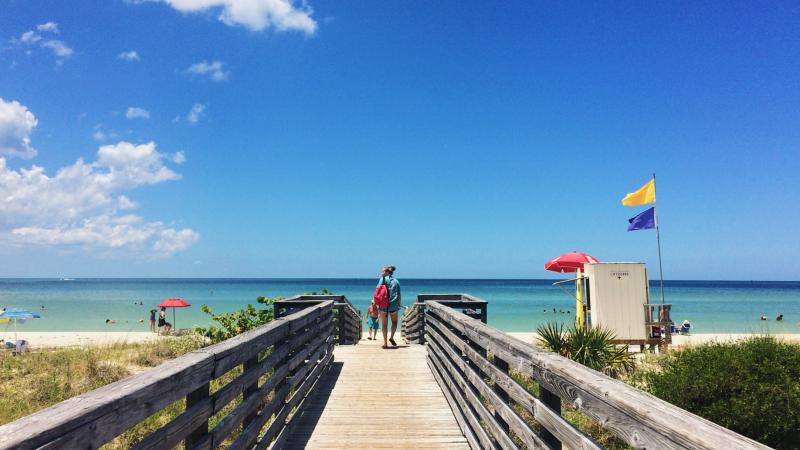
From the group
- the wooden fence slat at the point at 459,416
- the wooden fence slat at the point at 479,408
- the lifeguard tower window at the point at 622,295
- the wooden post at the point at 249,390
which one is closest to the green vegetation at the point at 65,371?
the wooden post at the point at 249,390

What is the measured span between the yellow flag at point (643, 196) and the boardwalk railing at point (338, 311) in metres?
10.2

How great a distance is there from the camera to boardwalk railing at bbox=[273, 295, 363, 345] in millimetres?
10109

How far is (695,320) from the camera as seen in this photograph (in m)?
42.0

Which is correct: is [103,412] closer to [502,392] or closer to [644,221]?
[502,392]

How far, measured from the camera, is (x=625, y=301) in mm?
13898

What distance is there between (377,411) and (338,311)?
6987mm

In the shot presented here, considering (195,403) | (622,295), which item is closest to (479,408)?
(195,403)

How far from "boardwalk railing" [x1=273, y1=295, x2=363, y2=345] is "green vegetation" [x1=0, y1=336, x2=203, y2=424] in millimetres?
4180

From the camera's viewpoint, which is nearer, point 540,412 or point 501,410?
point 540,412

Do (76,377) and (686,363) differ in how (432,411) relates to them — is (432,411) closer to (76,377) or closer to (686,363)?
(686,363)

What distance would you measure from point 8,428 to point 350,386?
240 inches

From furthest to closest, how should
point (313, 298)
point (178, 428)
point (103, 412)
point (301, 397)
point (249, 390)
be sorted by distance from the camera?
point (313, 298) < point (301, 397) < point (249, 390) < point (178, 428) < point (103, 412)

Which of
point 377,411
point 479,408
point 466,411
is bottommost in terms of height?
point 377,411

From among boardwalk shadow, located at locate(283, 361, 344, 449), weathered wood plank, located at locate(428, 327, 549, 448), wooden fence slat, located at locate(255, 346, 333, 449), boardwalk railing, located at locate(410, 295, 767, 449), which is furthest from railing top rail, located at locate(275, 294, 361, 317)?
boardwalk railing, located at locate(410, 295, 767, 449)
